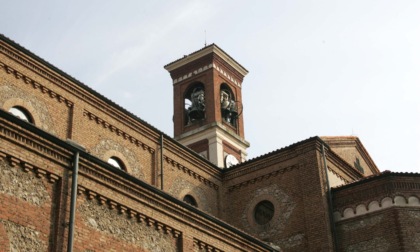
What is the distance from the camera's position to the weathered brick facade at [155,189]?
12.9m

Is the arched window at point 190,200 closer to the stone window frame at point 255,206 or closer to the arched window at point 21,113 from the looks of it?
the stone window frame at point 255,206

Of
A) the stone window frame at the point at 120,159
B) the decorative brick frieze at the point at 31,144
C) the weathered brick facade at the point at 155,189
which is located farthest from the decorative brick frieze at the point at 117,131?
the decorative brick frieze at the point at 31,144

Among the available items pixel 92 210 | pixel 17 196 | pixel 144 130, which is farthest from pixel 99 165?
pixel 144 130

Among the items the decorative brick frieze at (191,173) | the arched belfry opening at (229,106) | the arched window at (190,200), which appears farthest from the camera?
the arched belfry opening at (229,106)

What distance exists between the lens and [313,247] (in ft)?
74.0

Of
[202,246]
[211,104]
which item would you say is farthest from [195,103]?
[202,246]

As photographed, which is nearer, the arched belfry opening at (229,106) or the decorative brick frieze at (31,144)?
the decorative brick frieze at (31,144)

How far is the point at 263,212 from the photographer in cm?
2506

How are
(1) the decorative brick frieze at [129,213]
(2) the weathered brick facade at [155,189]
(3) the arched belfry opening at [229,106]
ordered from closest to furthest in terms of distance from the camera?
(2) the weathered brick facade at [155,189], (1) the decorative brick frieze at [129,213], (3) the arched belfry opening at [229,106]

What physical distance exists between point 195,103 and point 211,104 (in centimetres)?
119

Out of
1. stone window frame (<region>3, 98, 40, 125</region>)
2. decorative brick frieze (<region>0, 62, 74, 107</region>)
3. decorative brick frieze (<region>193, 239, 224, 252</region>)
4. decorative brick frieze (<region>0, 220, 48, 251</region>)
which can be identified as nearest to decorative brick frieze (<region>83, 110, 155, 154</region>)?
decorative brick frieze (<region>0, 62, 74, 107</region>)

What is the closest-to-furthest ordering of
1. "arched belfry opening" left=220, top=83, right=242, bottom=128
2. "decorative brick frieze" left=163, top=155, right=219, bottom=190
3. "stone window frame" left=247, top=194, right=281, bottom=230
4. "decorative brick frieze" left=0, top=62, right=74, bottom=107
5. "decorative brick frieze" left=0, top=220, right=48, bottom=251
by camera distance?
"decorative brick frieze" left=0, top=220, right=48, bottom=251, "decorative brick frieze" left=0, top=62, right=74, bottom=107, "stone window frame" left=247, top=194, right=281, bottom=230, "decorative brick frieze" left=163, top=155, right=219, bottom=190, "arched belfry opening" left=220, top=83, right=242, bottom=128

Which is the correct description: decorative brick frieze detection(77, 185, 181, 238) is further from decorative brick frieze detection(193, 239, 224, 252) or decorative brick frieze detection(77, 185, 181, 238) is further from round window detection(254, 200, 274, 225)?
round window detection(254, 200, 274, 225)

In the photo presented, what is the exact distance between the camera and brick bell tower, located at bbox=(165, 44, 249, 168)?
33281mm
